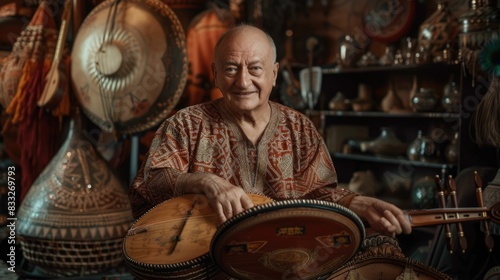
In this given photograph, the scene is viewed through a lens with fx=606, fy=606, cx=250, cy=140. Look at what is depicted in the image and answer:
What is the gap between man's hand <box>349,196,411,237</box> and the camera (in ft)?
5.80

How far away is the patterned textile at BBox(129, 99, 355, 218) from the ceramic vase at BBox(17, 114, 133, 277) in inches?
52.1

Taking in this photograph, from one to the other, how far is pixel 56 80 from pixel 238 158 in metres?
1.83

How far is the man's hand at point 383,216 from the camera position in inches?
69.6

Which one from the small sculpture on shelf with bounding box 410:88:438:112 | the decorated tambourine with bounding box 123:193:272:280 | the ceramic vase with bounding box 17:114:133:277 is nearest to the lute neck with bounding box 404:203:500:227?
the decorated tambourine with bounding box 123:193:272:280

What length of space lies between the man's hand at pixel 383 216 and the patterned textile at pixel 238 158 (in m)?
0.12

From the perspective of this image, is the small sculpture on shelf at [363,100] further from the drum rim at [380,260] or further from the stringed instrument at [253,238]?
the stringed instrument at [253,238]

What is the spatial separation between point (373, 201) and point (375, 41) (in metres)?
3.41

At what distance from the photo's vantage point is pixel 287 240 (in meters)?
1.54

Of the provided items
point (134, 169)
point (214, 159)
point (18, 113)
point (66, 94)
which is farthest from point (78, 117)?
point (214, 159)

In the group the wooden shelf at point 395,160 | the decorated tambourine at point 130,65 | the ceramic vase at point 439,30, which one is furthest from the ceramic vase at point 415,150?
the decorated tambourine at point 130,65

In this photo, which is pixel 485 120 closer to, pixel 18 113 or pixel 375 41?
pixel 375 41

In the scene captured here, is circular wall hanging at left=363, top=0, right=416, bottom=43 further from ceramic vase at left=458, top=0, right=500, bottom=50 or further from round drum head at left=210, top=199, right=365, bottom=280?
round drum head at left=210, top=199, right=365, bottom=280

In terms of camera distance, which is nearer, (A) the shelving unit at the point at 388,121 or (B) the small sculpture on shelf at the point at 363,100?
(A) the shelving unit at the point at 388,121

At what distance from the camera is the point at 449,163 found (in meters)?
4.13
